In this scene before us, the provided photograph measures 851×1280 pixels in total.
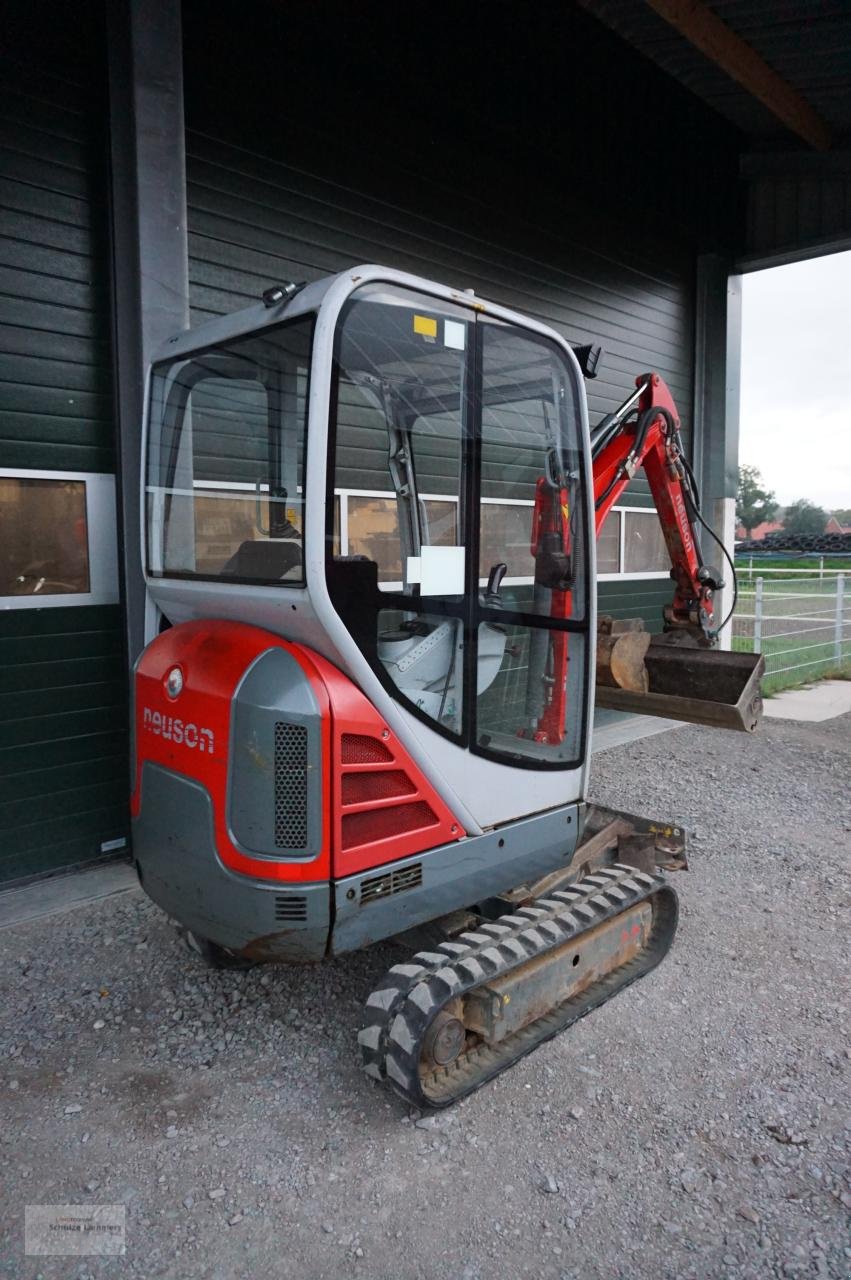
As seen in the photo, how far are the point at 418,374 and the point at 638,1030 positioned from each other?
2633mm

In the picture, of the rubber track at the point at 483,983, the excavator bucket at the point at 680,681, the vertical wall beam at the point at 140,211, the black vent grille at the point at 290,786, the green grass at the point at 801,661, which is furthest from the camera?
the green grass at the point at 801,661

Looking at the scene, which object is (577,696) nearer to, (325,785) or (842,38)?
(325,785)

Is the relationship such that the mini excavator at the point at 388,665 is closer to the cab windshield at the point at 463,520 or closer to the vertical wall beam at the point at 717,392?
the cab windshield at the point at 463,520

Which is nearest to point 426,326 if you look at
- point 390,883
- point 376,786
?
point 376,786

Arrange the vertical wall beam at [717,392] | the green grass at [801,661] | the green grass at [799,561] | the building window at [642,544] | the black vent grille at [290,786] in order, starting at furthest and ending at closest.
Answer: the green grass at [799,561] → the green grass at [801,661] → the vertical wall beam at [717,392] → the building window at [642,544] → the black vent grille at [290,786]

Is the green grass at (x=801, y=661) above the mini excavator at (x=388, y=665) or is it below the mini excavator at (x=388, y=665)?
below

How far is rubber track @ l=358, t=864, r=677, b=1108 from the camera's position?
8.89ft

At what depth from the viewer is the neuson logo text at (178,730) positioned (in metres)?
2.74

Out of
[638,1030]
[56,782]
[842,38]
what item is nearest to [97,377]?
[56,782]

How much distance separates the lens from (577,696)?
3.46 meters

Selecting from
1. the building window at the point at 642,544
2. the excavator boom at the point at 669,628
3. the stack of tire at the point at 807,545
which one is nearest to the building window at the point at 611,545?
the building window at the point at 642,544

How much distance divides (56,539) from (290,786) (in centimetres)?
279

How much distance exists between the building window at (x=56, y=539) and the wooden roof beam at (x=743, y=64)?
5.23m

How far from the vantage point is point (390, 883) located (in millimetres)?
2863
